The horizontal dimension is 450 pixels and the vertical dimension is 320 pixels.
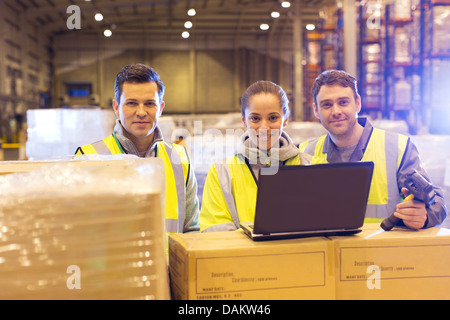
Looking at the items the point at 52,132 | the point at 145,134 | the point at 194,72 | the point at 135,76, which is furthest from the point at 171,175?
the point at 194,72

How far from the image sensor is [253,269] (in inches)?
46.9

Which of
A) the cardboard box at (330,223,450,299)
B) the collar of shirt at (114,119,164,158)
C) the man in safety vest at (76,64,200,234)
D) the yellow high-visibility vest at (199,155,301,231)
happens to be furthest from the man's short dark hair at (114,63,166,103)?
the cardboard box at (330,223,450,299)

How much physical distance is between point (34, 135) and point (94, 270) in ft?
15.4

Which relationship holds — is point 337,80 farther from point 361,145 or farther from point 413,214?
point 413,214

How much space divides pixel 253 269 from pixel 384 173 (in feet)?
4.82

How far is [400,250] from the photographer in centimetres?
129

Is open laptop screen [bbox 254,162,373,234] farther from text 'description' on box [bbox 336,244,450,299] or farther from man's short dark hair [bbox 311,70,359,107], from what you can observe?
man's short dark hair [bbox 311,70,359,107]

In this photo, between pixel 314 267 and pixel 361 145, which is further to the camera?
pixel 361 145

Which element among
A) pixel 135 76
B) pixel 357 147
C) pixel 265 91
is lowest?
pixel 357 147

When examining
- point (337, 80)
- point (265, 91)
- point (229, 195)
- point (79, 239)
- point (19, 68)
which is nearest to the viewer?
point (79, 239)

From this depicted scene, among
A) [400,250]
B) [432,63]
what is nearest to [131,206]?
[400,250]

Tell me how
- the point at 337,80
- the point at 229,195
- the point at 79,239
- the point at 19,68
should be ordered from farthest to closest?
the point at 19,68
the point at 337,80
the point at 229,195
the point at 79,239

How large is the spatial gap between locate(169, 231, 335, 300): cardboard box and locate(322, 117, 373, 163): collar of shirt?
135 cm
